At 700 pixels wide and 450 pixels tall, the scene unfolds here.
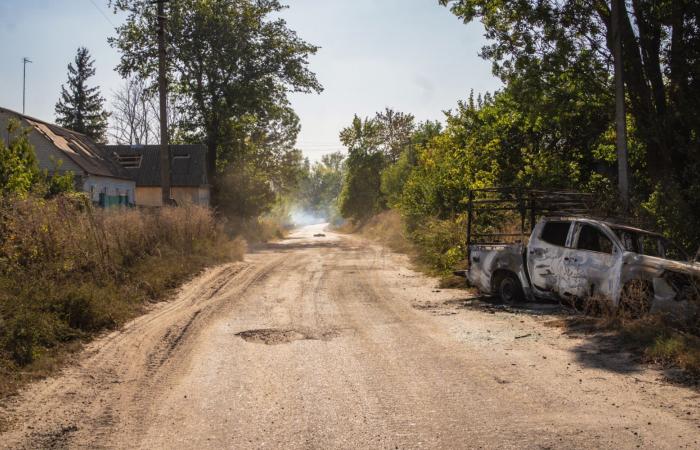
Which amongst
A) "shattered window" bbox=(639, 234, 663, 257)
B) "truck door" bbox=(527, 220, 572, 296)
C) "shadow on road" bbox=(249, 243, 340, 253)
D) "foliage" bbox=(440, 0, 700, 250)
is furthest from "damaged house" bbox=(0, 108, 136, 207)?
"shattered window" bbox=(639, 234, 663, 257)

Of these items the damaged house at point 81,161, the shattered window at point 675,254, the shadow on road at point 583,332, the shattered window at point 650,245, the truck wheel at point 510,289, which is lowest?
the shadow on road at point 583,332

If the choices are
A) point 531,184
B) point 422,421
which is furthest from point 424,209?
point 422,421

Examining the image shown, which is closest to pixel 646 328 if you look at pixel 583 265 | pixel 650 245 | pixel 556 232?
pixel 583 265

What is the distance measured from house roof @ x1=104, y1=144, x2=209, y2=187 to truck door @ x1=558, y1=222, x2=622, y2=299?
41278mm

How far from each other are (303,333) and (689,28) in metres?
11.3

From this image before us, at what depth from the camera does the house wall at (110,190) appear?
38375 millimetres

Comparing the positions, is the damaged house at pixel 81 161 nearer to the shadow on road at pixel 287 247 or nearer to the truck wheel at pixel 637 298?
the shadow on road at pixel 287 247

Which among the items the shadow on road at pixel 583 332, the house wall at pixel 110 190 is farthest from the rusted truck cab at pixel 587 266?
the house wall at pixel 110 190

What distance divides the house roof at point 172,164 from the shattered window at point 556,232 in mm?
40398

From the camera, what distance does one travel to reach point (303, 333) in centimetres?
998

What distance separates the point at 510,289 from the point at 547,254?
1400mm

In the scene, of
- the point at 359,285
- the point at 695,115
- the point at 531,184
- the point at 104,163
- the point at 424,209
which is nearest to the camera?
the point at 695,115

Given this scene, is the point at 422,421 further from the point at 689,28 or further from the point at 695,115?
the point at 689,28

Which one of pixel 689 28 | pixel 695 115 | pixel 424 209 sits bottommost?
pixel 424 209
